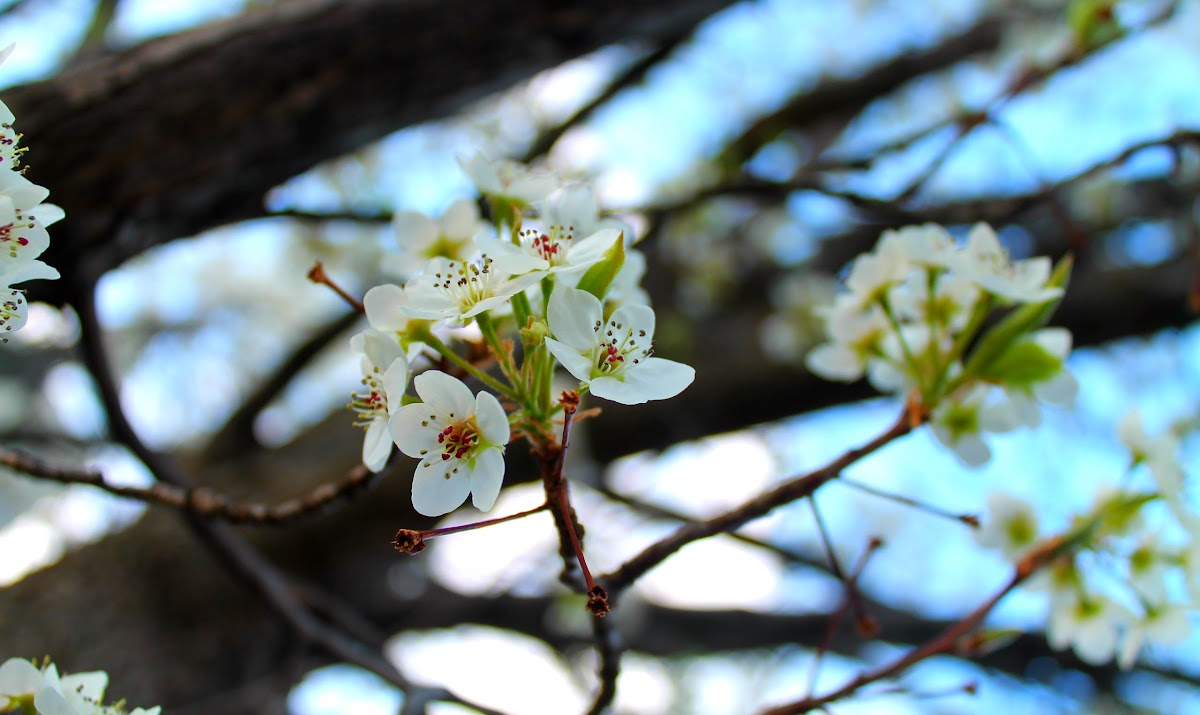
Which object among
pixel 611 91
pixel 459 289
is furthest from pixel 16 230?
pixel 611 91

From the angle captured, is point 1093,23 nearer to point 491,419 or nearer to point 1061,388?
point 1061,388

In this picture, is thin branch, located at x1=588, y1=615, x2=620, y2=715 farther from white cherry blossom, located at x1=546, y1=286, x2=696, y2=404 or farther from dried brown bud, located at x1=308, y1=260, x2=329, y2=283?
dried brown bud, located at x1=308, y1=260, x2=329, y2=283

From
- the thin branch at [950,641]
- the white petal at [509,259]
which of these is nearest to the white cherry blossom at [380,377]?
the white petal at [509,259]

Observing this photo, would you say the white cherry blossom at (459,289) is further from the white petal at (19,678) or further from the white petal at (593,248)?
the white petal at (19,678)

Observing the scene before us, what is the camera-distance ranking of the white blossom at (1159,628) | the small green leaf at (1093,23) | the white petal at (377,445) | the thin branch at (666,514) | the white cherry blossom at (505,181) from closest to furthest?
the white petal at (377,445)
the white cherry blossom at (505,181)
the white blossom at (1159,628)
the small green leaf at (1093,23)
the thin branch at (666,514)

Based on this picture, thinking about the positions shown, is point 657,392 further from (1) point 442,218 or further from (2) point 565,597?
(2) point 565,597
